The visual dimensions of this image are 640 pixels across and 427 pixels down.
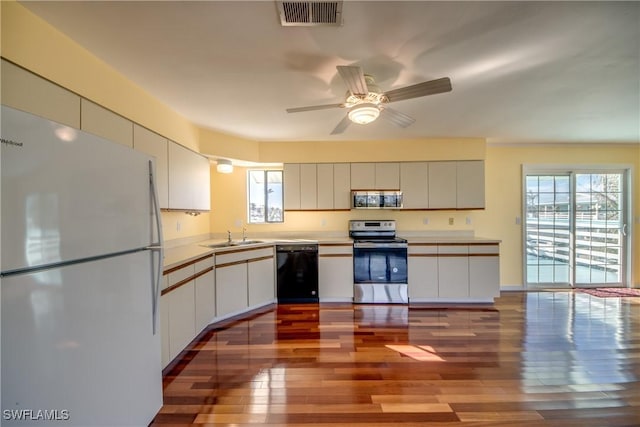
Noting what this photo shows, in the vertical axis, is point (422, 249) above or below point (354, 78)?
below

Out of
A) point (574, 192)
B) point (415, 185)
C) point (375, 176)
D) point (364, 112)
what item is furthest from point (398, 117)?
point (574, 192)

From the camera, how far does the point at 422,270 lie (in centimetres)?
368

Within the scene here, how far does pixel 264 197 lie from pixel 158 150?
1.98 m

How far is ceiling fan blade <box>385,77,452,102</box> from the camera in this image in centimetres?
174

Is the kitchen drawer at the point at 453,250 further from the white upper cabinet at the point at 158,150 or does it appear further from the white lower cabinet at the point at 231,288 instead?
the white upper cabinet at the point at 158,150

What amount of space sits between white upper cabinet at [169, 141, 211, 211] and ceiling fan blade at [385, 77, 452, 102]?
220 cm

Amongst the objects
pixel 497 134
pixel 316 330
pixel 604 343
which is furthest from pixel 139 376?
pixel 497 134

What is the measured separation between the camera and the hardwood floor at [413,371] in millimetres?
1651

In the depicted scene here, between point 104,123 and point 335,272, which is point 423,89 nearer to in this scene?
point 104,123

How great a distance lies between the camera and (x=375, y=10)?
1.46 metres

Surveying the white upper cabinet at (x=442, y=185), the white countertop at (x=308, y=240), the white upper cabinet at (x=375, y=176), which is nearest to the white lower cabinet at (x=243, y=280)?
the white countertop at (x=308, y=240)

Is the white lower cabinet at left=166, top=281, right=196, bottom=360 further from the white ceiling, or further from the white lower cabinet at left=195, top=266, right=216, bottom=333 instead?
the white ceiling

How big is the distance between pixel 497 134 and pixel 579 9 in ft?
8.37

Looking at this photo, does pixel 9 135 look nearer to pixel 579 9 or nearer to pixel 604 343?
pixel 579 9
